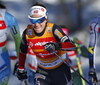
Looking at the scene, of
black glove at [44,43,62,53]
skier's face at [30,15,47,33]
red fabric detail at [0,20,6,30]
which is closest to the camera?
black glove at [44,43,62,53]

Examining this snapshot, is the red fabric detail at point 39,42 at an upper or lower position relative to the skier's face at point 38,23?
lower

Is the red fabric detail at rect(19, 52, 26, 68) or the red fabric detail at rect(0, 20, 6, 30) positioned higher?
the red fabric detail at rect(0, 20, 6, 30)

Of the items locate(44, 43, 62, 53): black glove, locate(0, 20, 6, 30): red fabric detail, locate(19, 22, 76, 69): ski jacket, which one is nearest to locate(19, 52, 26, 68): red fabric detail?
locate(19, 22, 76, 69): ski jacket

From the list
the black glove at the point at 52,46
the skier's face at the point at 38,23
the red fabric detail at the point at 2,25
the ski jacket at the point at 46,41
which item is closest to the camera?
the black glove at the point at 52,46

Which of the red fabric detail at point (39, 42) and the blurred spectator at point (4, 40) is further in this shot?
the blurred spectator at point (4, 40)

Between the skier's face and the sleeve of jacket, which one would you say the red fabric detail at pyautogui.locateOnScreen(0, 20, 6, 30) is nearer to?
the skier's face

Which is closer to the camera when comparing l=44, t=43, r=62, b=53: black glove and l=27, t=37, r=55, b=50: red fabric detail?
l=44, t=43, r=62, b=53: black glove

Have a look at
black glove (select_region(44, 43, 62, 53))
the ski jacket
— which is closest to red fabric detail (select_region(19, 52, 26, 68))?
the ski jacket

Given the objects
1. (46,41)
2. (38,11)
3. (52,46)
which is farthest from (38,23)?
(52,46)

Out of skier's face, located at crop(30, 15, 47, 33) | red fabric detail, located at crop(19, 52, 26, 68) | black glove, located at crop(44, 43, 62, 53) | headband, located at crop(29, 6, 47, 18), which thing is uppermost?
headband, located at crop(29, 6, 47, 18)

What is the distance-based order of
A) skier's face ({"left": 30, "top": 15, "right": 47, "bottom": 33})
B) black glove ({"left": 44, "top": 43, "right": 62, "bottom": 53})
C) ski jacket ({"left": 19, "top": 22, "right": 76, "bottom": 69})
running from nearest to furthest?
black glove ({"left": 44, "top": 43, "right": 62, "bottom": 53}) → ski jacket ({"left": 19, "top": 22, "right": 76, "bottom": 69}) → skier's face ({"left": 30, "top": 15, "right": 47, "bottom": 33})

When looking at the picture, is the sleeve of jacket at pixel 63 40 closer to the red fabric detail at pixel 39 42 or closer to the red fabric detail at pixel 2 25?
the red fabric detail at pixel 39 42

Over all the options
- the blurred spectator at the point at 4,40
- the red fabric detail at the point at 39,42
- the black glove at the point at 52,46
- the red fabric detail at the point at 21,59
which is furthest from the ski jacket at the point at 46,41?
the blurred spectator at the point at 4,40

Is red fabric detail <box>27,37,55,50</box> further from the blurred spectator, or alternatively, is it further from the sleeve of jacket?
the blurred spectator
